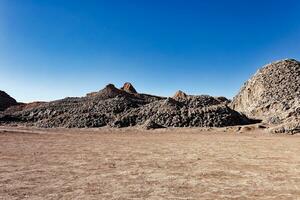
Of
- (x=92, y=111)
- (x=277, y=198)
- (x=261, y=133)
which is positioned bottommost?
(x=277, y=198)

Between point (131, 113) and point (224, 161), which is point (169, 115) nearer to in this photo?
point (131, 113)

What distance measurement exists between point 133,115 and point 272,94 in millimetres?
22177

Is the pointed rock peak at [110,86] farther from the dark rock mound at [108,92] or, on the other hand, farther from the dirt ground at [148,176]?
the dirt ground at [148,176]

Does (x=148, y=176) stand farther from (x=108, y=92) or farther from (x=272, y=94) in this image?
(x=108, y=92)

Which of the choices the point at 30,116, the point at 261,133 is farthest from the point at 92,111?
the point at 261,133

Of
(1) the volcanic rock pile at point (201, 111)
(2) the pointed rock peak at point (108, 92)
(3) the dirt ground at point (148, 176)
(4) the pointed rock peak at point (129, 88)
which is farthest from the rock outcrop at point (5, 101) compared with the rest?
(3) the dirt ground at point (148, 176)

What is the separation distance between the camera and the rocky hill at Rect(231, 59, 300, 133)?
1827 inches

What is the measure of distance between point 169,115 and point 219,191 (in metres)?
34.9

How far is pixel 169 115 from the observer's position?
147 feet

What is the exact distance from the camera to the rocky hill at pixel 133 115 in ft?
141

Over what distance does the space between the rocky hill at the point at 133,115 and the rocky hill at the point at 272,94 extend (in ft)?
18.5

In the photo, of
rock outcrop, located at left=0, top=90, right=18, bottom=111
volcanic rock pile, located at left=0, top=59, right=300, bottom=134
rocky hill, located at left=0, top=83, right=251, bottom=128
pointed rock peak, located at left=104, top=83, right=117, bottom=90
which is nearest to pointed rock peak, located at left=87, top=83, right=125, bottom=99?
pointed rock peak, located at left=104, top=83, right=117, bottom=90

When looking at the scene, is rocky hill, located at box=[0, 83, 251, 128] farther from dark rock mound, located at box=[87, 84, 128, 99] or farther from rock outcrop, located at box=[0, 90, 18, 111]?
rock outcrop, located at box=[0, 90, 18, 111]

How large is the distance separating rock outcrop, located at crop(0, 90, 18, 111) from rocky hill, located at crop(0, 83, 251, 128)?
70.2 ft
